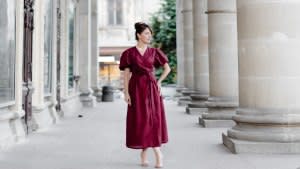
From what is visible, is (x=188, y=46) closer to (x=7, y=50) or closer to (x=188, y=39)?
(x=188, y=39)

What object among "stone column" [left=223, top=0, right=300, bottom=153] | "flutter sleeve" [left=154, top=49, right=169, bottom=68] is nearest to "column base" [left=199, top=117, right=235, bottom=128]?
"stone column" [left=223, top=0, right=300, bottom=153]

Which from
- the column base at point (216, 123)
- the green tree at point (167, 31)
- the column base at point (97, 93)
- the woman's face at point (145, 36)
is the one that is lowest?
the column base at point (216, 123)

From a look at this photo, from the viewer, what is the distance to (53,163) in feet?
20.5

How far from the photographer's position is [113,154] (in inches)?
275

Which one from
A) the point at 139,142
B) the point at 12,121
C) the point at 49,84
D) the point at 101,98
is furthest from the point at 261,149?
the point at 101,98

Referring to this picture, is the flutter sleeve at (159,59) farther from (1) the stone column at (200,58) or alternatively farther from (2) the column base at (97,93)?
(2) the column base at (97,93)

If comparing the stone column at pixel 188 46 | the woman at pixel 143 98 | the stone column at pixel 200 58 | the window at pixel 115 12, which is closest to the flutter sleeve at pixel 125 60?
the woman at pixel 143 98

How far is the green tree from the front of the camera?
125 ft

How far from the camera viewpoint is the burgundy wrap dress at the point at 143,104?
583 cm

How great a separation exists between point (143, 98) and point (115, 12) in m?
32.8

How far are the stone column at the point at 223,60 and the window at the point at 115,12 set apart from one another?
27.2 meters

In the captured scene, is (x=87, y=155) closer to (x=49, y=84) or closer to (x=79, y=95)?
(x=49, y=84)

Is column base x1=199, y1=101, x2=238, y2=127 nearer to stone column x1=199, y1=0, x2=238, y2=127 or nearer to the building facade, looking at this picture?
stone column x1=199, y1=0, x2=238, y2=127

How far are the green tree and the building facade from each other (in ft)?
68.8
